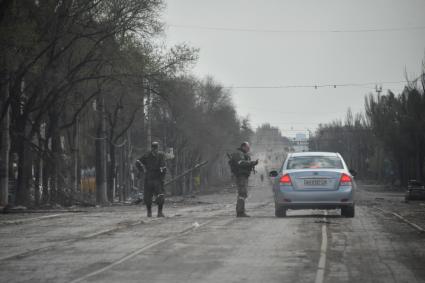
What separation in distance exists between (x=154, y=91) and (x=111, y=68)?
6.88 ft

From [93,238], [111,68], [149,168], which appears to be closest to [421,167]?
[111,68]

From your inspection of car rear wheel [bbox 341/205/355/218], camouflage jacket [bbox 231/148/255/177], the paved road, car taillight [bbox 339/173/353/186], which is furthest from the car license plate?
the paved road

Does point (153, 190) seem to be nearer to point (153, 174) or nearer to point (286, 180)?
point (153, 174)

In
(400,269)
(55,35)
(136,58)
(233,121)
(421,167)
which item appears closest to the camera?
(400,269)

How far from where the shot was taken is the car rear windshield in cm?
2198

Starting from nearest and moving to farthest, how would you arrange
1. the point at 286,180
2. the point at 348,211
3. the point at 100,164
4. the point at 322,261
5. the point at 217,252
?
the point at 322,261 < the point at 217,252 < the point at 348,211 < the point at 286,180 < the point at 100,164

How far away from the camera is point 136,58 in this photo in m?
41.1

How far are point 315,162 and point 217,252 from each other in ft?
31.3

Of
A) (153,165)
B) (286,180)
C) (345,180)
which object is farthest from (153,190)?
(345,180)

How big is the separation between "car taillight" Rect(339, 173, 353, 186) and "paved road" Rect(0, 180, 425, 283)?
77.1 inches

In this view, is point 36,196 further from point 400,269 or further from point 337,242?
point 400,269

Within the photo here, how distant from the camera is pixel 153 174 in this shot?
22891 mm

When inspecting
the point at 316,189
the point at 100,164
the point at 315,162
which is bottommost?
the point at 316,189

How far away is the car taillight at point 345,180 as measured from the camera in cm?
2153
